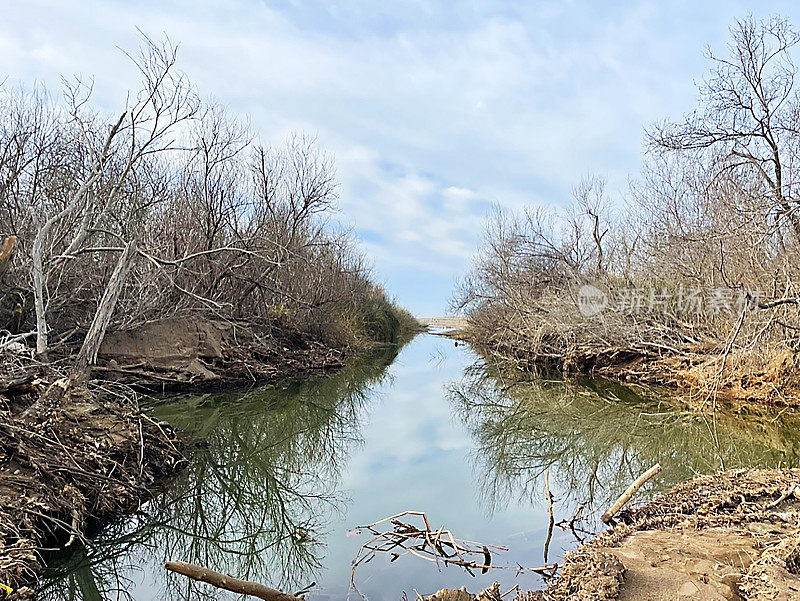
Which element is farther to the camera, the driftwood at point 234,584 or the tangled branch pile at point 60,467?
the tangled branch pile at point 60,467

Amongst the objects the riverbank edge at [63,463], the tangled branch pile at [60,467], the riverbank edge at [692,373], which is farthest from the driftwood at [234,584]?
the riverbank edge at [692,373]

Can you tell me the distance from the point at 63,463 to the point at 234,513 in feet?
6.01

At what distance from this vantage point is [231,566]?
16.9 feet

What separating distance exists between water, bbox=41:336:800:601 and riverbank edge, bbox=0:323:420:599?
0.24 metres

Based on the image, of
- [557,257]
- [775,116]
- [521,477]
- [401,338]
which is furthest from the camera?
[401,338]

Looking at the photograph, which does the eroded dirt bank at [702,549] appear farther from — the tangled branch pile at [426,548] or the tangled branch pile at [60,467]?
the tangled branch pile at [60,467]

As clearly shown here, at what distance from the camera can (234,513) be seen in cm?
641

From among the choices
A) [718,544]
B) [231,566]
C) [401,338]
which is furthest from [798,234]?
[401,338]

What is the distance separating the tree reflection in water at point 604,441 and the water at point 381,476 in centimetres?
4

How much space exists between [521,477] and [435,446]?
2321 mm

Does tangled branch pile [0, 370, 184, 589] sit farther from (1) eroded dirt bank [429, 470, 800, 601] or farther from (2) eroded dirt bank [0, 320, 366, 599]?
(1) eroded dirt bank [429, 470, 800, 601]

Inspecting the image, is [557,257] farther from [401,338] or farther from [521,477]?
[401,338]

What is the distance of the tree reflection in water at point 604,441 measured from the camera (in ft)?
24.5

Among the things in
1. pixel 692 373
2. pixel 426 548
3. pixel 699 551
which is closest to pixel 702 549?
pixel 699 551
